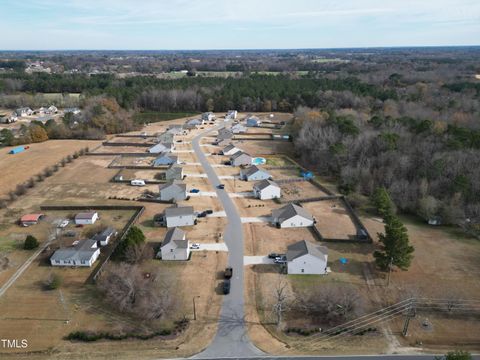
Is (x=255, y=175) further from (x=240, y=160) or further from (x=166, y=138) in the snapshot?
(x=166, y=138)

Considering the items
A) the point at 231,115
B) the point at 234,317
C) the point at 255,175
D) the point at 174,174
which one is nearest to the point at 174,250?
the point at 234,317

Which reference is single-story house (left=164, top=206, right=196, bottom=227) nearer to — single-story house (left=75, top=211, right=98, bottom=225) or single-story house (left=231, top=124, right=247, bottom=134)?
single-story house (left=75, top=211, right=98, bottom=225)

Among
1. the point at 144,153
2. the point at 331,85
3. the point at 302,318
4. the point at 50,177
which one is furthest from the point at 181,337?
the point at 331,85

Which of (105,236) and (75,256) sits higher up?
(105,236)

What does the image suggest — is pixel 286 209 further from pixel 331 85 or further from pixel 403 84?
pixel 403 84

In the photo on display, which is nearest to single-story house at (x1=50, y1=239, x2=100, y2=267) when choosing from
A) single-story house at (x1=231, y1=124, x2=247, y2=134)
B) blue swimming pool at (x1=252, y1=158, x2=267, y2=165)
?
blue swimming pool at (x1=252, y1=158, x2=267, y2=165)

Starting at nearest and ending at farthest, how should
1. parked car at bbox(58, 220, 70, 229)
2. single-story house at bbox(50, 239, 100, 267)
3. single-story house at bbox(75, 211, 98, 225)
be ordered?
single-story house at bbox(50, 239, 100, 267) → parked car at bbox(58, 220, 70, 229) → single-story house at bbox(75, 211, 98, 225)

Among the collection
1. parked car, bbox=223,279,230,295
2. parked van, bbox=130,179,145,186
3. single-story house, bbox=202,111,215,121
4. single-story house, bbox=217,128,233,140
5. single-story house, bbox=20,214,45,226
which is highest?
single-story house, bbox=202,111,215,121
